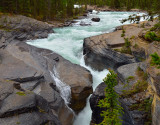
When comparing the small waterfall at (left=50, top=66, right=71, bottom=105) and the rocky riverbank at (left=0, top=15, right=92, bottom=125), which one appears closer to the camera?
the rocky riverbank at (left=0, top=15, right=92, bottom=125)

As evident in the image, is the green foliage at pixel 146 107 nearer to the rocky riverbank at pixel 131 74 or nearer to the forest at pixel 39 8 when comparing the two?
the rocky riverbank at pixel 131 74

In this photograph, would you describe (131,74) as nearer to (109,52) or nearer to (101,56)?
(109,52)

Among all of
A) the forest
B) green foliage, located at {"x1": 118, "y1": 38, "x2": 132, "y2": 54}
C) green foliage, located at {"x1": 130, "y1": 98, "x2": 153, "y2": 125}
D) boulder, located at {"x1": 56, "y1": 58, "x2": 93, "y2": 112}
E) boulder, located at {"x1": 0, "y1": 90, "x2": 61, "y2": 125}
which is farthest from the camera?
the forest

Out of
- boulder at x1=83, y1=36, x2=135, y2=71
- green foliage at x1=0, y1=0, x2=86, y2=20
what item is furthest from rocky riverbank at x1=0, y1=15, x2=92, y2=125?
green foliage at x1=0, y1=0, x2=86, y2=20

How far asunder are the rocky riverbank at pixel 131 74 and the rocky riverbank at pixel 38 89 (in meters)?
1.61

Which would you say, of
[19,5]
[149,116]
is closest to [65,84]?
[149,116]

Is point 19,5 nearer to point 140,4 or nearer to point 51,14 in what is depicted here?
point 51,14

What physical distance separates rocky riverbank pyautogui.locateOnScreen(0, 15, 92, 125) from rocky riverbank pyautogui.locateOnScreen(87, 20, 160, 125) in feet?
5.29

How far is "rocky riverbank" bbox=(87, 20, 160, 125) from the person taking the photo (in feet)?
19.1

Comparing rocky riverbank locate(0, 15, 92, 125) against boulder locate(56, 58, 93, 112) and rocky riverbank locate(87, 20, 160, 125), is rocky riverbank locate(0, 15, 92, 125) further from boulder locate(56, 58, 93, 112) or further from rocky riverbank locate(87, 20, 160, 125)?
rocky riverbank locate(87, 20, 160, 125)

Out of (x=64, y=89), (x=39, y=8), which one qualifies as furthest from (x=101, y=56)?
(x=39, y=8)

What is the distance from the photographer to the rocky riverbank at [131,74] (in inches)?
229

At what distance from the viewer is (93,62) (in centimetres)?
1387

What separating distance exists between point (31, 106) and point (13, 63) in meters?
4.84
